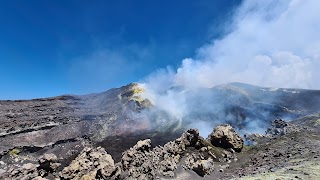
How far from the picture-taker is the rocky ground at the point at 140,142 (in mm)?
31219

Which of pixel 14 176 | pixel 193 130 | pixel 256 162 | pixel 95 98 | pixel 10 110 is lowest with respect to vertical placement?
pixel 14 176

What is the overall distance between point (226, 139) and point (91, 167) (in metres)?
16.9

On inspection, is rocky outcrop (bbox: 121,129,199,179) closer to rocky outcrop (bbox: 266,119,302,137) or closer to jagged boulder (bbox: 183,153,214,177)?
jagged boulder (bbox: 183,153,214,177)

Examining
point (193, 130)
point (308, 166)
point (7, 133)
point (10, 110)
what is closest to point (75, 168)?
point (193, 130)

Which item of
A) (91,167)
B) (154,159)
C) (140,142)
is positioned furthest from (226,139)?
(91,167)

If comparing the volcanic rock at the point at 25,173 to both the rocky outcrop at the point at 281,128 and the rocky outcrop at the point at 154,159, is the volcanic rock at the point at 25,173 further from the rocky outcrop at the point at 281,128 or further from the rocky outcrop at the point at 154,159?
the rocky outcrop at the point at 281,128

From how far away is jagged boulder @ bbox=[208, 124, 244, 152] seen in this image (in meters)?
38.4

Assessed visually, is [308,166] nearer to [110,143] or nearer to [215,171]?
[215,171]

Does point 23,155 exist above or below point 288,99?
below

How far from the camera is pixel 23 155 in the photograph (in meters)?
57.4

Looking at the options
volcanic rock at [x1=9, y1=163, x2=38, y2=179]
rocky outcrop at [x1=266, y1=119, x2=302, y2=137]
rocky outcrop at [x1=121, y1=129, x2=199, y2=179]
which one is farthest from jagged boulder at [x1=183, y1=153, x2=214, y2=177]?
volcanic rock at [x1=9, y1=163, x2=38, y2=179]

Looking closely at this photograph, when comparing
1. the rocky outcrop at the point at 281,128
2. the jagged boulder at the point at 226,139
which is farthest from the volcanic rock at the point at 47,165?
the rocky outcrop at the point at 281,128

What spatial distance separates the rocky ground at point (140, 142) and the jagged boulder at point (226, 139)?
0.12 meters

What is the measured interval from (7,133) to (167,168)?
45.2 meters
